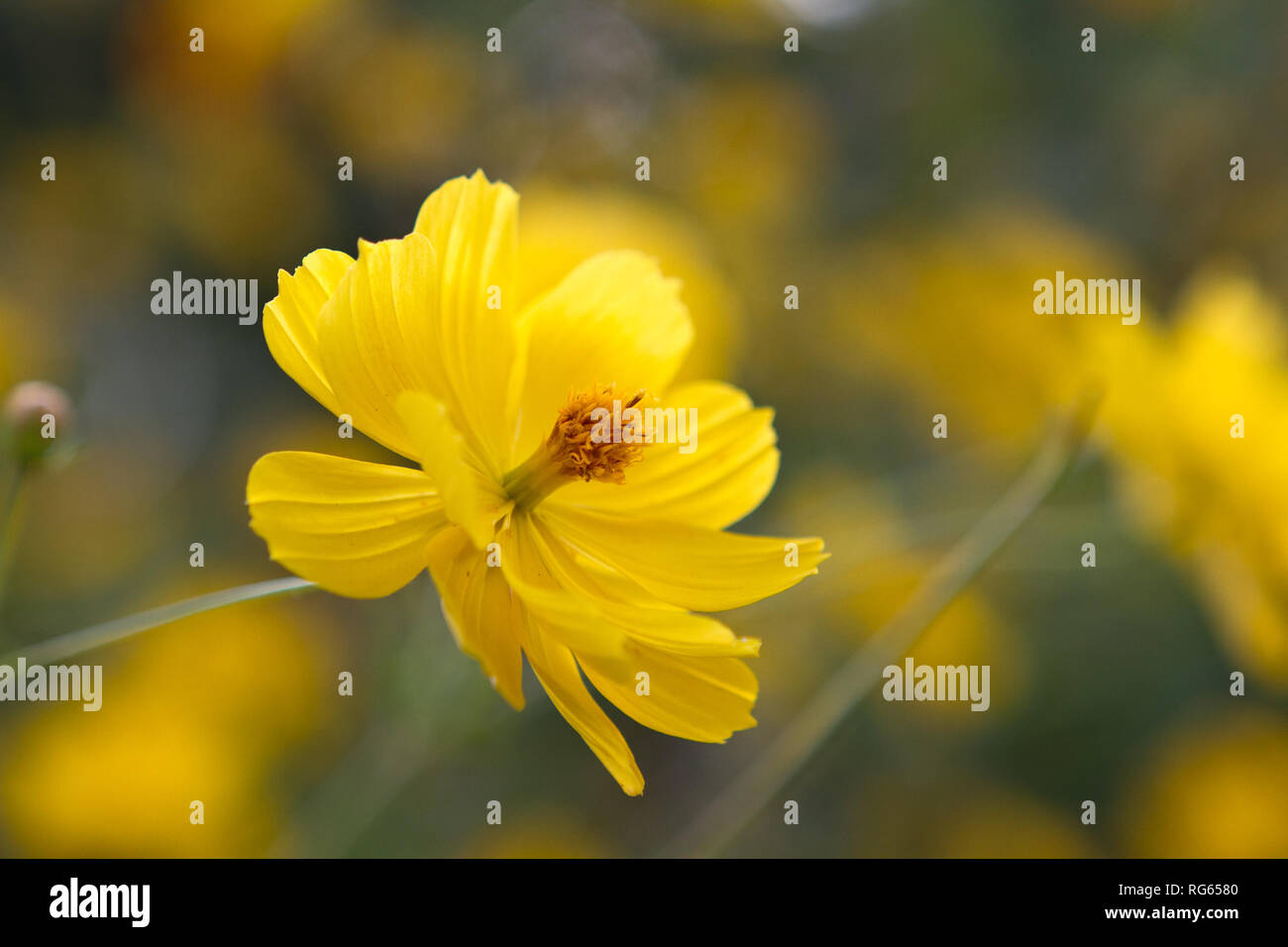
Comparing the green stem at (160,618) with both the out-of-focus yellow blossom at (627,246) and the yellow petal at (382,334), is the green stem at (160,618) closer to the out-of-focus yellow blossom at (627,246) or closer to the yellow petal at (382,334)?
the yellow petal at (382,334)

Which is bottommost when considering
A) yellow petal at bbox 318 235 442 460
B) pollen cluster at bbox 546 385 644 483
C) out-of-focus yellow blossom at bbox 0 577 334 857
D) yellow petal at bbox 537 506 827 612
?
out-of-focus yellow blossom at bbox 0 577 334 857

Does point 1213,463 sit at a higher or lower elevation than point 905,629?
higher

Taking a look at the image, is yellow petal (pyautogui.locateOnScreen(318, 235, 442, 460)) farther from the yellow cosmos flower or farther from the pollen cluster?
the pollen cluster

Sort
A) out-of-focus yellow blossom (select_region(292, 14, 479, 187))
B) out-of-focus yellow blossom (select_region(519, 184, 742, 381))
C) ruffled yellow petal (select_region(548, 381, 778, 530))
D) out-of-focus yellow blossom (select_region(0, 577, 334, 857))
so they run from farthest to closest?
out-of-focus yellow blossom (select_region(292, 14, 479, 187)), out-of-focus yellow blossom (select_region(0, 577, 334, 857)), out-of-focus yellow blossom (select_region(519, 184, 742, 381)), ruffled yellow petal (select_region(548, 381, 778, 530))

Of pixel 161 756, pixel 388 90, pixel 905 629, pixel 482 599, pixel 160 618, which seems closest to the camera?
pixel 160 618

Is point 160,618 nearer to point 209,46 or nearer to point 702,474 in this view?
point 702,474

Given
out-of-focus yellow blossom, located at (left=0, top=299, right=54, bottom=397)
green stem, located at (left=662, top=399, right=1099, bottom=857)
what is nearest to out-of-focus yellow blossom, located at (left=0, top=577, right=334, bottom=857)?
out-of-focus yellow blossom, located at (left=0, top=299, right=54, bottom=397)

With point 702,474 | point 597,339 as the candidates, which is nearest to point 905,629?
point 702,474

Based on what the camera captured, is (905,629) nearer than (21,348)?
Yes
